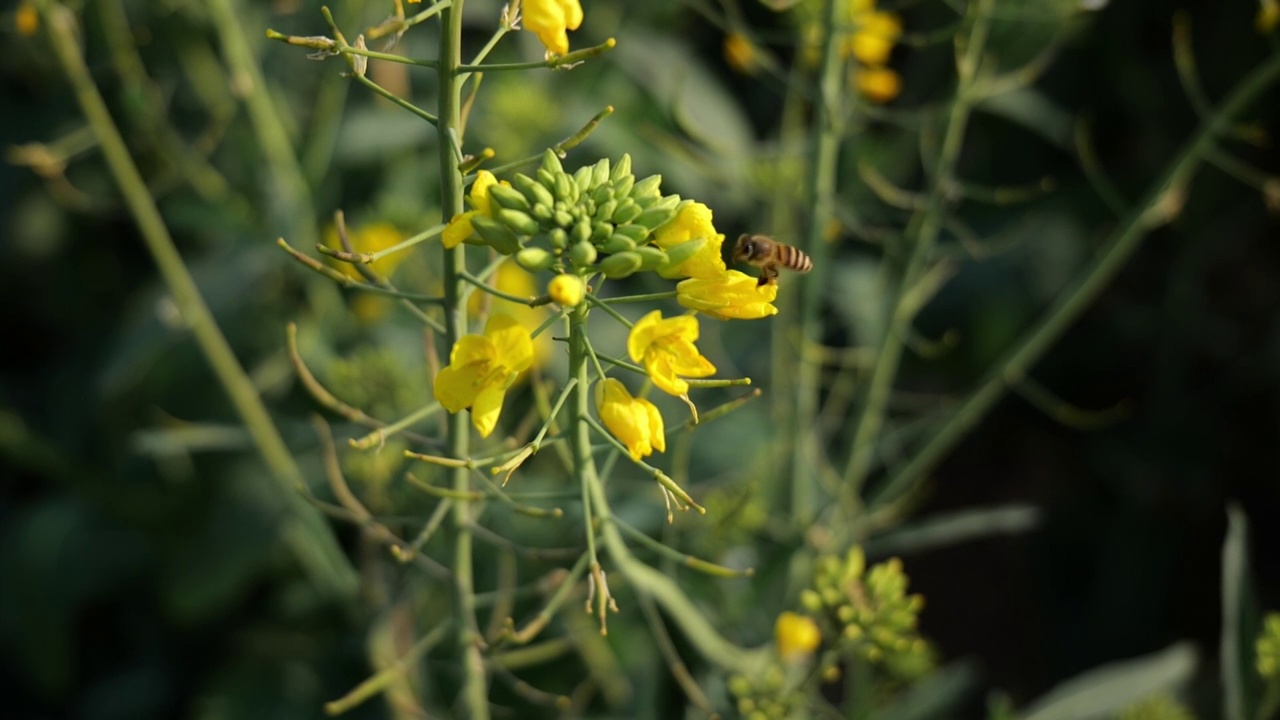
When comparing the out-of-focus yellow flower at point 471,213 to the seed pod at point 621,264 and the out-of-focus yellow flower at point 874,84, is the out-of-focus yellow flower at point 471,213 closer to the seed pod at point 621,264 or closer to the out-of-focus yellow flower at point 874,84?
the seed pod at point 621,264

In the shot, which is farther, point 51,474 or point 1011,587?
point 1011,587

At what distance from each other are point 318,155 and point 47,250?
3.11ft

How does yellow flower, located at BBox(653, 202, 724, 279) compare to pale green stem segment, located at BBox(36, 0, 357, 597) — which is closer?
yellow flower, located at BBox(653, 202, 724, 279)

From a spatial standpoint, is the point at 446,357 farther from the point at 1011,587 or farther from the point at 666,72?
the point at 1011,587

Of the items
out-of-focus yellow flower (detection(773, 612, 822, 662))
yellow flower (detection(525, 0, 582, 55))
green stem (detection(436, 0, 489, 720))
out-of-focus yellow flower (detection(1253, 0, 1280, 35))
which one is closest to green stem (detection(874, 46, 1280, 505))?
out-of-focus yellow flower (detection(1253, 0, 1280, 35))

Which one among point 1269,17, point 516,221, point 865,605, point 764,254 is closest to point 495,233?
point 516,221

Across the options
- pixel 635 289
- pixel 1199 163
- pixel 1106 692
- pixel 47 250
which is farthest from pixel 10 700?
pixel 1199 163

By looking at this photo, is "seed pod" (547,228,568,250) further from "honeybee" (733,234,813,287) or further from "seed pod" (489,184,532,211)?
"honeybee" (733,234,813,287)

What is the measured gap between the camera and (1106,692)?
1.58 meters

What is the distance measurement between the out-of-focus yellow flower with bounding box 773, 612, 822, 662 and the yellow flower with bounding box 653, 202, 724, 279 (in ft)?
1.77

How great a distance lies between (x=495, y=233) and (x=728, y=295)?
0.62 ft

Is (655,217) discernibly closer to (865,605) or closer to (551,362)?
(865,605)

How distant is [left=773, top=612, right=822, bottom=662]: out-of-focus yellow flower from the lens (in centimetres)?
126

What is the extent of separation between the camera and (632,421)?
0.87 meters
